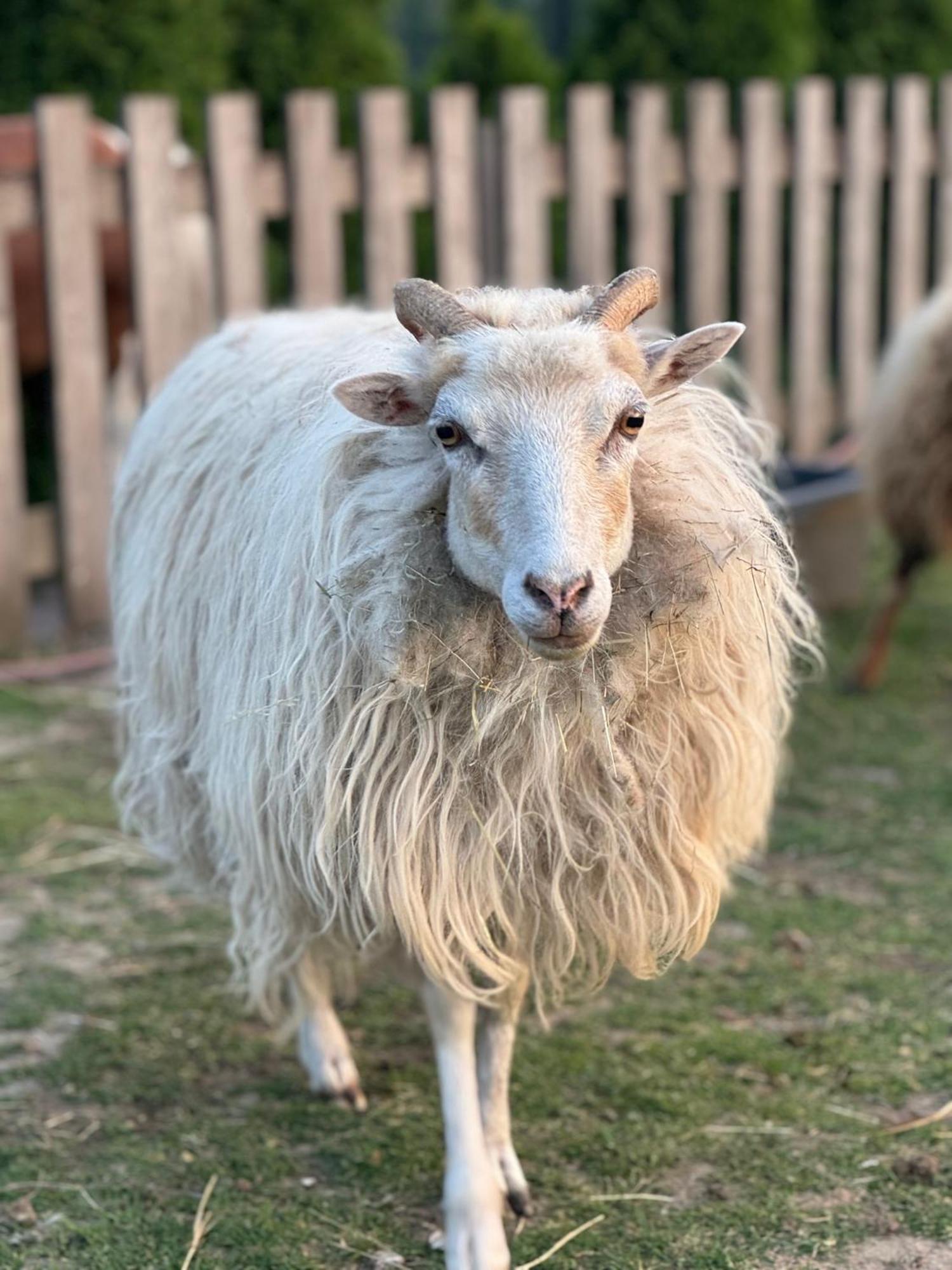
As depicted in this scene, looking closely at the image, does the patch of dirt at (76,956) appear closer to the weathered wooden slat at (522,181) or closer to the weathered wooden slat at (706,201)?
the weathered wooden slat at (522,181)

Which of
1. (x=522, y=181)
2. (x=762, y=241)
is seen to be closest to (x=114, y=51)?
(x=522, y=181)

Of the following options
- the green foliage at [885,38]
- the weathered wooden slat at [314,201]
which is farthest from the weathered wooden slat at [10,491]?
the green foliage at [885,38]

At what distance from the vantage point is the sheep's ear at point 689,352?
2.28m

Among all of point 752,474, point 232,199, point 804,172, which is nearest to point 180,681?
point 752,474

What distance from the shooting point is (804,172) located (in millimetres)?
6988

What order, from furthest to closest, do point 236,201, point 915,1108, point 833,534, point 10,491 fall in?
1. point 833,534
2. point 236,201
3. point 10,491
4. point 915,1108

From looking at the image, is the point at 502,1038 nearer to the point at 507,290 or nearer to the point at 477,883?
the point at 477,883

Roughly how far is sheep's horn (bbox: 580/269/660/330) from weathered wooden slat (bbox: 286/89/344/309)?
329cm

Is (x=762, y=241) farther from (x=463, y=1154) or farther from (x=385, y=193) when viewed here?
(x=463, y=1154)

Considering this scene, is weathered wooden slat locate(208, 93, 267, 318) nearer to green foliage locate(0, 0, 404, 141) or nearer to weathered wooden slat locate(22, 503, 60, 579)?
weathered wooden slat locate(22, 503, 60, 579)

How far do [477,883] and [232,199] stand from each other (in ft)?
12.0

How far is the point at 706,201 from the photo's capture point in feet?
21.8

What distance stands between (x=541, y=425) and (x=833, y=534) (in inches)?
142

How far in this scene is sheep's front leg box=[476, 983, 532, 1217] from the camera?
2508mm
